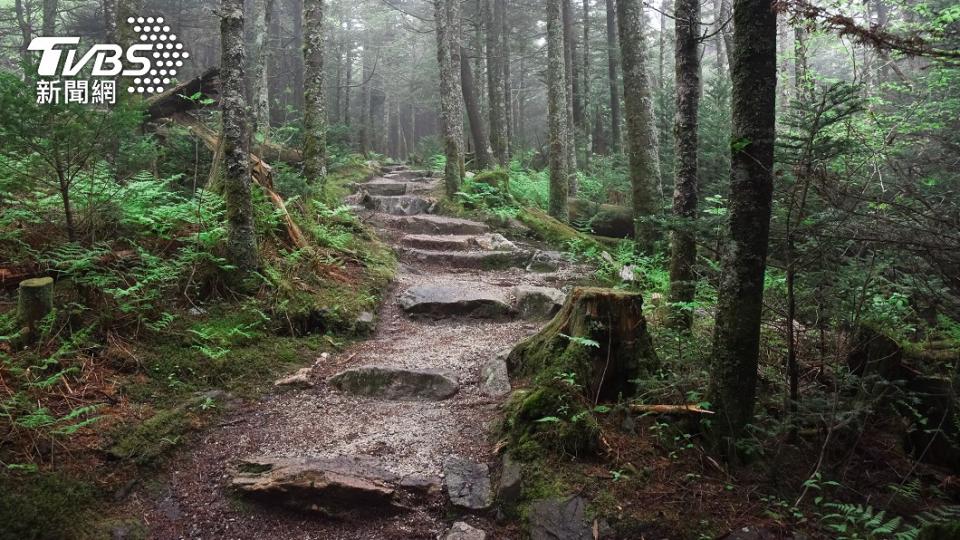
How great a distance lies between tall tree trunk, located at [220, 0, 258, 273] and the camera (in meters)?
6.16

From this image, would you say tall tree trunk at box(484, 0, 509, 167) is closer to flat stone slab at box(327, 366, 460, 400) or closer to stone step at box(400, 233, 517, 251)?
stone step at box(400, 233, 517, 251)

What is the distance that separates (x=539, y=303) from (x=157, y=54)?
11558mm

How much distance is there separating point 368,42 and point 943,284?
41.8 m

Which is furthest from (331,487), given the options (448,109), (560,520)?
(448,109)

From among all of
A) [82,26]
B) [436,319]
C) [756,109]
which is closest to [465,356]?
[436,319]

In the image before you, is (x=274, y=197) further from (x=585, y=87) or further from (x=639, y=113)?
(x=585, y=87)

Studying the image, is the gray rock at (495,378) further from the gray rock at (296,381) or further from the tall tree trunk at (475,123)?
the tall tree trunk at (475,123)

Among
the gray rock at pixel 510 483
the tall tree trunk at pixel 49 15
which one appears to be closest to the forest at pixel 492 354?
the gray rock at pixel 510 483

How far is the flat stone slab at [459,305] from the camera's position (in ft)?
24.7

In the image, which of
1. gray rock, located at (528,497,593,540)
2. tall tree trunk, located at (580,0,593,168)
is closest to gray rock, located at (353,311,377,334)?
gray rock, located at (528,497,593,540)

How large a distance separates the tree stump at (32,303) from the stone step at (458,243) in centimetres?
662

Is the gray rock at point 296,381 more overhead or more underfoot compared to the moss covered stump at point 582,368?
more underfoot

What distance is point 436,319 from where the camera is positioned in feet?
24.8

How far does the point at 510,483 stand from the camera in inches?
148
